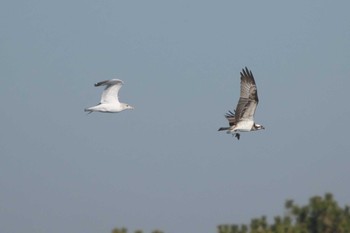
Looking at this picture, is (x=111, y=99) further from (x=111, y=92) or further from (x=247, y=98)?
(x=247, y=98)

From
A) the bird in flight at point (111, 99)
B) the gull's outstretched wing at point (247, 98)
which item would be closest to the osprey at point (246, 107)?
the gull's outstretched wing at point (247, 98)

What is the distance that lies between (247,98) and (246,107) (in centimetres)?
40

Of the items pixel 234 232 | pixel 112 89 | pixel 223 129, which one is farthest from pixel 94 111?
pixel 234 232

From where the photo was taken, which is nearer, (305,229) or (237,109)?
(305,229)

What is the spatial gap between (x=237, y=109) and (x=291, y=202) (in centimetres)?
440

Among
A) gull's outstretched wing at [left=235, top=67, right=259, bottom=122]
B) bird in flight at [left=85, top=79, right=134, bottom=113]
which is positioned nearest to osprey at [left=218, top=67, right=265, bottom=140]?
gull's outstretched wing at [left=235, top=67, right=259, bottom=122]

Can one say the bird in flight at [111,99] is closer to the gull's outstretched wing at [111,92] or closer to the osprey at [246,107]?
the gull's outstretched wing at [111,92]

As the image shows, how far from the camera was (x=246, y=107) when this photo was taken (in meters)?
42.1

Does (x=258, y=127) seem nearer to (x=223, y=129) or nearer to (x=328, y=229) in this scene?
(x=223, y=129)

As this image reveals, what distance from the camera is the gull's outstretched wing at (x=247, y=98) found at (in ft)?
137

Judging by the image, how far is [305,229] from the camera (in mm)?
38125

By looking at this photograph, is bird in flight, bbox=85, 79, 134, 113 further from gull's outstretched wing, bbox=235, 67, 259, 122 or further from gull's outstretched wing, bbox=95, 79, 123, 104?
gull's outstretched wing, bbox=235, 67, 259, 122

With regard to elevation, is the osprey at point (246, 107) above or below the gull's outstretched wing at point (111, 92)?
below

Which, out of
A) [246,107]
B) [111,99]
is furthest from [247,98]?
[111,99]
